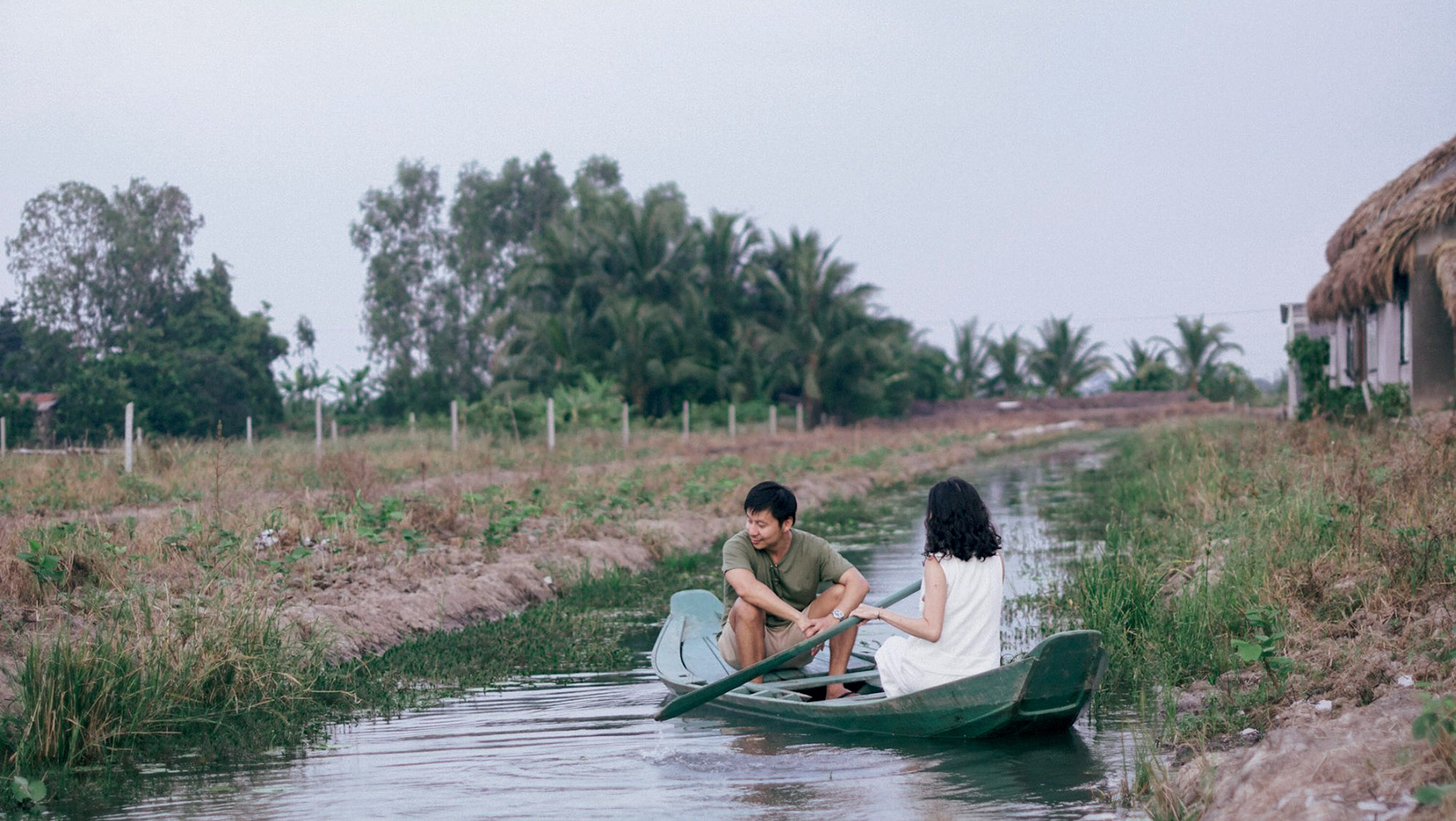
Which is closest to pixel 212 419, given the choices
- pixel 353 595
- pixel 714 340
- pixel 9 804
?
pixel 714 340

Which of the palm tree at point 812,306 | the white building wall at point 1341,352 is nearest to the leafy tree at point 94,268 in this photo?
the palm tree at point 812,306

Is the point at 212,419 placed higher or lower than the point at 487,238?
lower

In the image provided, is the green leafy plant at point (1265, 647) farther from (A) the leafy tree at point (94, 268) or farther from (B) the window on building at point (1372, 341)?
(A) the leafy tree at point (94, 268)

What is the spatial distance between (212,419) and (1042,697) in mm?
38912

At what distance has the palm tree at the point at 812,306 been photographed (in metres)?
45.7

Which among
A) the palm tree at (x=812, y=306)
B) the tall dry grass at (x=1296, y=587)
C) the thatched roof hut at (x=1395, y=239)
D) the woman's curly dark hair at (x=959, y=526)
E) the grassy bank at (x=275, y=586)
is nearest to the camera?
the woman's curly dark hair at (x=959, y=526)

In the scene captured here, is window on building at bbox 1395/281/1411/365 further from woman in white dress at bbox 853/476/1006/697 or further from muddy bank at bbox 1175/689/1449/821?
muddy bank at bbox 1175/689/1449/821

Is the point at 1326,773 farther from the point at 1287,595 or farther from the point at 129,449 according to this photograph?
the point at 129,449

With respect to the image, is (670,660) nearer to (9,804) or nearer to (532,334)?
(9,804)

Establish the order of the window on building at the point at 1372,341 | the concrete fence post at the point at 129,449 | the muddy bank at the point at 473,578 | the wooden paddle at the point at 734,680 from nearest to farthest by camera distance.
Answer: the wooden paddle at the point at 734,680 → the muddy bank at the point at 473,578 → the concrete fence post at the point at 129,449 → the window on building at the point at 1372,341

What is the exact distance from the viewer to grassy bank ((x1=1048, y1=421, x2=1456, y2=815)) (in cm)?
610

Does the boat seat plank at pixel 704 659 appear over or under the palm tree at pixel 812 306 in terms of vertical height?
under

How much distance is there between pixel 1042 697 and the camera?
19.6 feet

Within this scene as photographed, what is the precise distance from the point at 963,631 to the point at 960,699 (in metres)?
0.32
